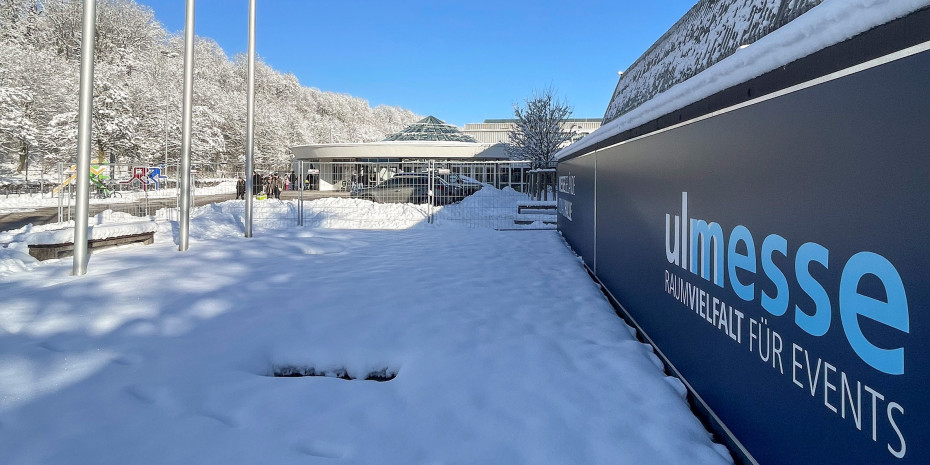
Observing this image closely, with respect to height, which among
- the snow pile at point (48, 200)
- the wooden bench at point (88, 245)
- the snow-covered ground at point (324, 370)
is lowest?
the snow pile at point (48, 200)

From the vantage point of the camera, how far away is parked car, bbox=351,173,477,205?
63.5ft

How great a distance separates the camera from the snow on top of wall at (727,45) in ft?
5.12

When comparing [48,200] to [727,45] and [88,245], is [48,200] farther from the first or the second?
[727,45]

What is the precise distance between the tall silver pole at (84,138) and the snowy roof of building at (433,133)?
127ft

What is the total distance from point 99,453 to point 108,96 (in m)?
45.2

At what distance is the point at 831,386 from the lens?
1.73m

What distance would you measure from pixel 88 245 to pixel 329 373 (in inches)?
256

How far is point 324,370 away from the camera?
359cm

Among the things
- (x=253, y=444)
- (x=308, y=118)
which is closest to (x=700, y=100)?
(x=253, y=444)

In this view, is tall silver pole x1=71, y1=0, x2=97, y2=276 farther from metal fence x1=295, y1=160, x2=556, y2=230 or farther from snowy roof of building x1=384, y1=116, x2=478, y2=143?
snowy roof of building x1=384, y1=116, x2=478, y2=143

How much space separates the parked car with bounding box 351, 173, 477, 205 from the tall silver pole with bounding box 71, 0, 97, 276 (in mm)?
12836

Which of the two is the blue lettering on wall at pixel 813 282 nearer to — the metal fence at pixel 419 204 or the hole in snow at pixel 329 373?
the hole in snow at pixel 329 373

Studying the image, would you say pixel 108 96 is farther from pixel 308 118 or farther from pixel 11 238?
pixel 308 118

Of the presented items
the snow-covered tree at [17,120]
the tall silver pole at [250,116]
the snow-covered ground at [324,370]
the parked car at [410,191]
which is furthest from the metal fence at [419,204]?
the snow-covered tree at [17,120]
